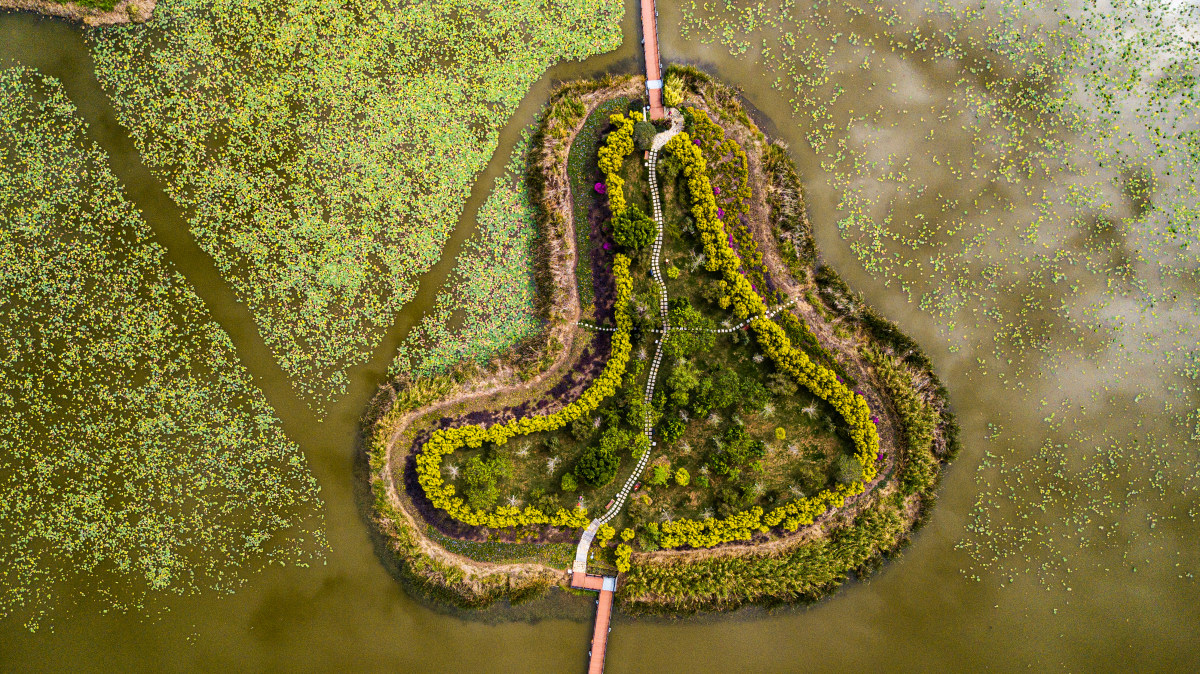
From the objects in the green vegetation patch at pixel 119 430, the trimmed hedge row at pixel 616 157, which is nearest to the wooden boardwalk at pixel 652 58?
the trimmed hedge row at pixel 616 157

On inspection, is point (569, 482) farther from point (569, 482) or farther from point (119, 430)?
point (119, 430)

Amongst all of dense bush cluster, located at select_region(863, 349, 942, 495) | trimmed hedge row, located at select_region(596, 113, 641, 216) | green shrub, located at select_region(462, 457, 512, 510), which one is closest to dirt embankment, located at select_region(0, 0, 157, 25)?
trimmed hedge row, located at select_region(596, 113, 641, 216)

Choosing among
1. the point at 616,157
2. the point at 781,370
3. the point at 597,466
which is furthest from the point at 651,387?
the point at 616,157

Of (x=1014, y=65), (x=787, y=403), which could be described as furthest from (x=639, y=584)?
(x=1014, y=65)

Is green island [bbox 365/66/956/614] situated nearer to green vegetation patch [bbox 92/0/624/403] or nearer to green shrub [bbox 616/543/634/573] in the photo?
green shrub [bbox 616/543/634/573]

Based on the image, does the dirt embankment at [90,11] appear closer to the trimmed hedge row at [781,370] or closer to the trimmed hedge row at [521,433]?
the trimmed hedge row at [521,433]
